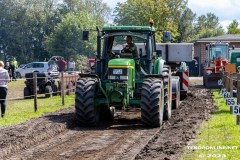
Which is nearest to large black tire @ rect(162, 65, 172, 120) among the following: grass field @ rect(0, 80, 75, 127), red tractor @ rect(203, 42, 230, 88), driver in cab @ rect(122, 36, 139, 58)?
driver in cab @ rect(122, 36, 139, 58)

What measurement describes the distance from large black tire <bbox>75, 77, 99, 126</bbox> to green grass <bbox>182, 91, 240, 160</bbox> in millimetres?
2880

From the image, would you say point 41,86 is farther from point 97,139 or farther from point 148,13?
point 148,13

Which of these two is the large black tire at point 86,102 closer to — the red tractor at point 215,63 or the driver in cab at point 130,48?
the driver in cab at point 130,48

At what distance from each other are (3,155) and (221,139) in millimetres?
4451

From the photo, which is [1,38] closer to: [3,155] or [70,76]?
[70,76]

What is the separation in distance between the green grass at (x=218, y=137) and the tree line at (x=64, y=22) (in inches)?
1522

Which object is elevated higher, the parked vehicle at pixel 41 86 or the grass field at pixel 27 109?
the parked vehicle at pixel 41 86

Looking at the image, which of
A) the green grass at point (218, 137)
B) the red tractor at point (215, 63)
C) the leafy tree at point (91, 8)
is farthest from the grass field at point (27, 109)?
the leafy tree at point (91, 8)

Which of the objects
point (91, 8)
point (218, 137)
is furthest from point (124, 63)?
point (91, 8)

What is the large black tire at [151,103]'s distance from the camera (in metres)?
14.6

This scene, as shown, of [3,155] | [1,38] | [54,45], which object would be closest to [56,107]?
[3,155]

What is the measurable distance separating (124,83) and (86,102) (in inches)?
43.1

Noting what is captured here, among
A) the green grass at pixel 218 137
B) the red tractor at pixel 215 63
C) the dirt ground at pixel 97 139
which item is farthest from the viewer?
the red tractor at pixel 215 63

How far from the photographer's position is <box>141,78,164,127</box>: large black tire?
48.0 ft
